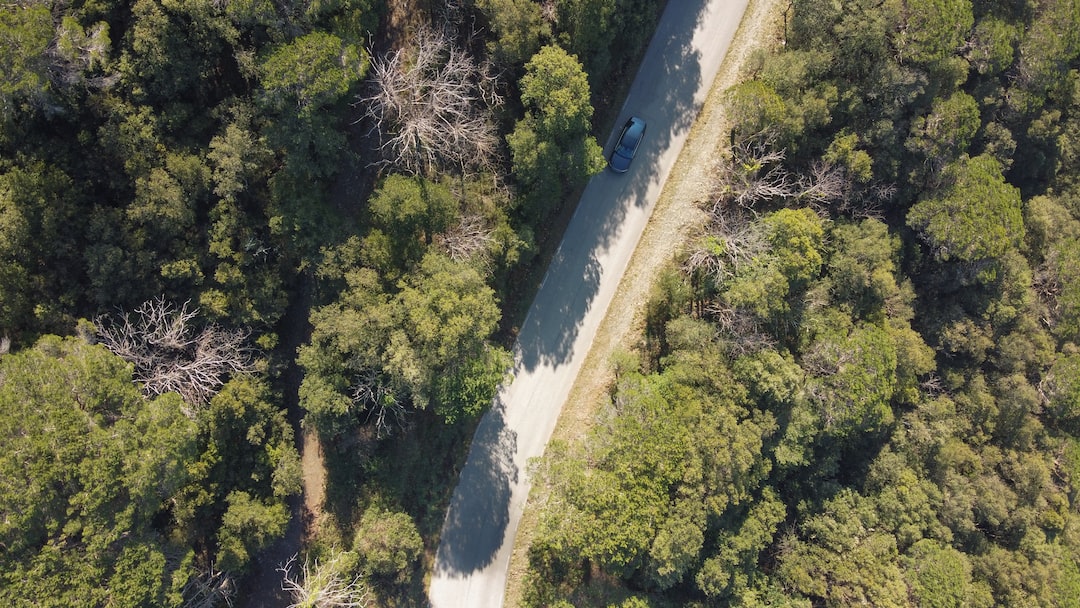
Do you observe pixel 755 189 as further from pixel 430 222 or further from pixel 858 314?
pixel 430 222

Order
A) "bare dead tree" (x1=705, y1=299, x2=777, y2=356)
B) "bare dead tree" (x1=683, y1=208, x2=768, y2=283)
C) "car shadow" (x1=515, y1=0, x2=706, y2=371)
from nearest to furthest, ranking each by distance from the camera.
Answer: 1. "bare dead tree" (x1=705, y1=299, x2=777, y2=356)
2. "bare dead tree" (x1=683, y1=208, x2=768, y2=283)
3. "car shadow" (x1=515, y1=0, x2=706, y2=371)

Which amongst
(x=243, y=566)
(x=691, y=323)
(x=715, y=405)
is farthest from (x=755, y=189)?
(x=243, y=566)

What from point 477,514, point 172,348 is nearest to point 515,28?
point 172,348

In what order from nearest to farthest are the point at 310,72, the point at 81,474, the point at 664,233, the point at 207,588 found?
the point at 81,474, the point at 310,72, the point at 207,588, the point at 664,233

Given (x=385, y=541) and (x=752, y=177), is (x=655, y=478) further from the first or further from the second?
(x=752, y=177)

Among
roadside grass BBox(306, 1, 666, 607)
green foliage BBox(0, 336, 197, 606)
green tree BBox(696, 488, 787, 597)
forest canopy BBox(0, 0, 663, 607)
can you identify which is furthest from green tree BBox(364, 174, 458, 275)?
green tree BBox(696, 488, 787, 597)

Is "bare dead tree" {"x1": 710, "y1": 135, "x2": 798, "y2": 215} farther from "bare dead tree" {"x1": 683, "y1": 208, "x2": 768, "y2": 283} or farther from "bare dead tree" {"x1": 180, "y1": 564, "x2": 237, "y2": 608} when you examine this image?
"bare dead tree" {"x1": 180, "y1": 564, "x2": 237, "y2": 608}

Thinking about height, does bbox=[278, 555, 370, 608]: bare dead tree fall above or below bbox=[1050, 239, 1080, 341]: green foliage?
below
